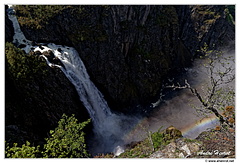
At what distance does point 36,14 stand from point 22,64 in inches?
420

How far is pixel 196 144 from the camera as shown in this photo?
14.5 meters

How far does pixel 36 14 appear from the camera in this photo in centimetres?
2795

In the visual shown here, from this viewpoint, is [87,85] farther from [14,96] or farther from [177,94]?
[177,94]

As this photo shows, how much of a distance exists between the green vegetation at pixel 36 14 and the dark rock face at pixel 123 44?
758 mm

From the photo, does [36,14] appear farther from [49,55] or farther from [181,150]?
[181,150]

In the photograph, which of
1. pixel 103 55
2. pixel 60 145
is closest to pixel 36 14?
pixel 103 55

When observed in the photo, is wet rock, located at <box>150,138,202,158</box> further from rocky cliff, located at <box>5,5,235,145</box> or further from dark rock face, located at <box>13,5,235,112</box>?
dark rock face, located at <box>13,5,235,112</box>

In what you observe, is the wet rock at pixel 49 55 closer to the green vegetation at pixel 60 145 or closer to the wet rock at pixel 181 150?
the green vegetation at pixel 60 145

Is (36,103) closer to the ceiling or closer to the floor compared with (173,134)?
closer to the ceiling

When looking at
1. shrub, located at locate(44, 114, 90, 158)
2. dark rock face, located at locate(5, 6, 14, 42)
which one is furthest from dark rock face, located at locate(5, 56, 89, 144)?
shrub, located at locate(44, 114, 90, 158)

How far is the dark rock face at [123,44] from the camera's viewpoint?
28281mm

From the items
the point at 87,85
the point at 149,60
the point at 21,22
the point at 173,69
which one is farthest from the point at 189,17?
the point at 21,22

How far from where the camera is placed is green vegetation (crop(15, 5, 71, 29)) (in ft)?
88.0

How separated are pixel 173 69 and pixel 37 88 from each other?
33.4 meters
